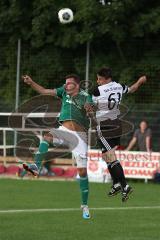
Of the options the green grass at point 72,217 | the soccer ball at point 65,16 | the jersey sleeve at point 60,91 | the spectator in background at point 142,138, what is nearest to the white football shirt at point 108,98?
the jersey sleeve at point 60,91

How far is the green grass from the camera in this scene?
11.9 meters

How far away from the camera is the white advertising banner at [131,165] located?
77.7 ft

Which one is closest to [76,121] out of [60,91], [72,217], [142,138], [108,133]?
[60,91]

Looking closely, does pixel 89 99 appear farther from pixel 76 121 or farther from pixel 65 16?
pixel 65 16

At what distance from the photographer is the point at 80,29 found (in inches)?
1085

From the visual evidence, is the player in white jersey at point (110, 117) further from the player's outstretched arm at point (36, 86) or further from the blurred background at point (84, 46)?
the blurred background at point (84, 46)

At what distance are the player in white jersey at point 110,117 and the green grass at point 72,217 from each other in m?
0.60

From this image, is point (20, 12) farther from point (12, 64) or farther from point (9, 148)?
point (9, 148)

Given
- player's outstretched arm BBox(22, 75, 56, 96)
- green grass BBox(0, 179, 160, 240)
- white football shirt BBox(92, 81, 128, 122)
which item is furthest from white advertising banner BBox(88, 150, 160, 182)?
player's outstretched arm BBox(22, 75, 56, 96)

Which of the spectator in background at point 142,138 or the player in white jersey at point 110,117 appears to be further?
the spectator in background at point 142,138

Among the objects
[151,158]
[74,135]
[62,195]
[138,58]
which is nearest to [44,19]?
[138,58]

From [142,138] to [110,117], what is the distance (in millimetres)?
9931

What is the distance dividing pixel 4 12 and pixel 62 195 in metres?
11.1

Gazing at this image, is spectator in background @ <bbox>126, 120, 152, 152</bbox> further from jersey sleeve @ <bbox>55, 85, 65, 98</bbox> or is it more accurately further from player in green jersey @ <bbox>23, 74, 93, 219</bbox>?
jersey sleeve @ <bbox>55, 85, 65, 98</bbox>
